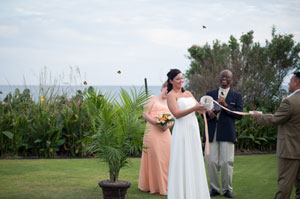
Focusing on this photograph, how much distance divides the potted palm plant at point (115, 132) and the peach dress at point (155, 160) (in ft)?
2.94

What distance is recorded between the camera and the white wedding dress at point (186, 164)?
234 inches

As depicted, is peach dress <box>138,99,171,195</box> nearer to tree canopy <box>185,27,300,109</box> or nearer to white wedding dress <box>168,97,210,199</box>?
white wedding dress <box>168,97,210,199</box>

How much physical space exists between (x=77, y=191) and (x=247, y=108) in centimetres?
733

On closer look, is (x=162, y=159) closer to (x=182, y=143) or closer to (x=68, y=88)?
(x=182, y=143)

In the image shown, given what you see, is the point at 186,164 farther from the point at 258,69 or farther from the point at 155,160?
the point at 258,69

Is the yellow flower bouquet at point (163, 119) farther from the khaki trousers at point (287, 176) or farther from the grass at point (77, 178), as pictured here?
the khaki trousers at point (287, 176)

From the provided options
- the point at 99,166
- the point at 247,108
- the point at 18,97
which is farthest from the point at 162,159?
the point at 18,97

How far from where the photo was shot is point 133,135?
21.3ft

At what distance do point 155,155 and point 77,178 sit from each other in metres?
2.02

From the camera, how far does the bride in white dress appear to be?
19.5 ft

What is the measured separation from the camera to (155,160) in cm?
751

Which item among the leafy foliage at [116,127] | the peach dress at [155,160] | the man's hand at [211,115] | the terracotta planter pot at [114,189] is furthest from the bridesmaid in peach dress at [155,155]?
the terracotta planter pot at [114,189]

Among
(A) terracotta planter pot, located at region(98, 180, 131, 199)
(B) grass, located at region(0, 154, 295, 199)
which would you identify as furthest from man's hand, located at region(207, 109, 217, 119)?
(A) terracotta planter pot, located at region(98, 180, 131, 199)

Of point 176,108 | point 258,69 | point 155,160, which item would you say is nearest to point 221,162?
point 155,160
